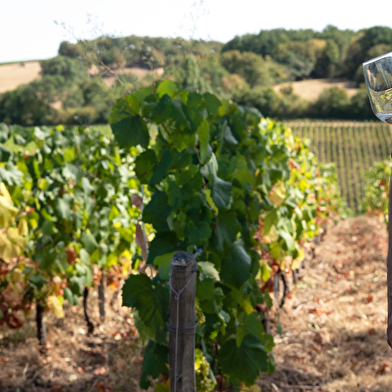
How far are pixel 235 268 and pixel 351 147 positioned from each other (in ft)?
133

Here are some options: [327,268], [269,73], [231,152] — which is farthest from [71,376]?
[269,73]

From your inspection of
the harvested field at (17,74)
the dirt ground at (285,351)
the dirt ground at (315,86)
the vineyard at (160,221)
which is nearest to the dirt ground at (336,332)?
the dirt ground at (285,351)

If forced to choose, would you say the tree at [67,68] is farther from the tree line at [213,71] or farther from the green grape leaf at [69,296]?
the green grape leaf at [69,296]

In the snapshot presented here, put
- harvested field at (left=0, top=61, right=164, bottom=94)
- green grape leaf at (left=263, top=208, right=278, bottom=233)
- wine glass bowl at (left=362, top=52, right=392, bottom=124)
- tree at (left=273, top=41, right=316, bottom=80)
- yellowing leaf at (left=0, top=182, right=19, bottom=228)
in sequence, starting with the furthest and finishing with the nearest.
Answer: tree at (left=273, top=41, right=316, bottom=80)
harvested field at (left=0, top=61, right=164, bottom=94)
green grape leaf at (left=263, top=208, right=278, bottom=233)
yellowing leaf at (left=0, top=182, right=19, bottom=228)
wine glass bowl at (left=362, top=52, right=392, bottom=124)

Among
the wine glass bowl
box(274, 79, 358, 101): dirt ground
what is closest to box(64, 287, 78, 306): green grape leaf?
the wine glass bowl

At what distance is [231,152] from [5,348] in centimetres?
287

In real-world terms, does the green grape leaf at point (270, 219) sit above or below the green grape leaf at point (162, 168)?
below

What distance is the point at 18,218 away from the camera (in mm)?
3420

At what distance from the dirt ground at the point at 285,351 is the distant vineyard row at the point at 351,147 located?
26229 mm

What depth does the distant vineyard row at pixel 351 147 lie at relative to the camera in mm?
32406

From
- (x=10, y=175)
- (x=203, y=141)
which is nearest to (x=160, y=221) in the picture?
(x=203, y=141)

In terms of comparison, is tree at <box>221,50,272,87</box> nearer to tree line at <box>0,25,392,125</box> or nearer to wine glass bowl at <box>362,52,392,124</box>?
tree line at <box>0,25,392,125</box>

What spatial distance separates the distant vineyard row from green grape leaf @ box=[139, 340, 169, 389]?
96.5 feet

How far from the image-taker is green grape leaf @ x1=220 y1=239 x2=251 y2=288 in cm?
191
